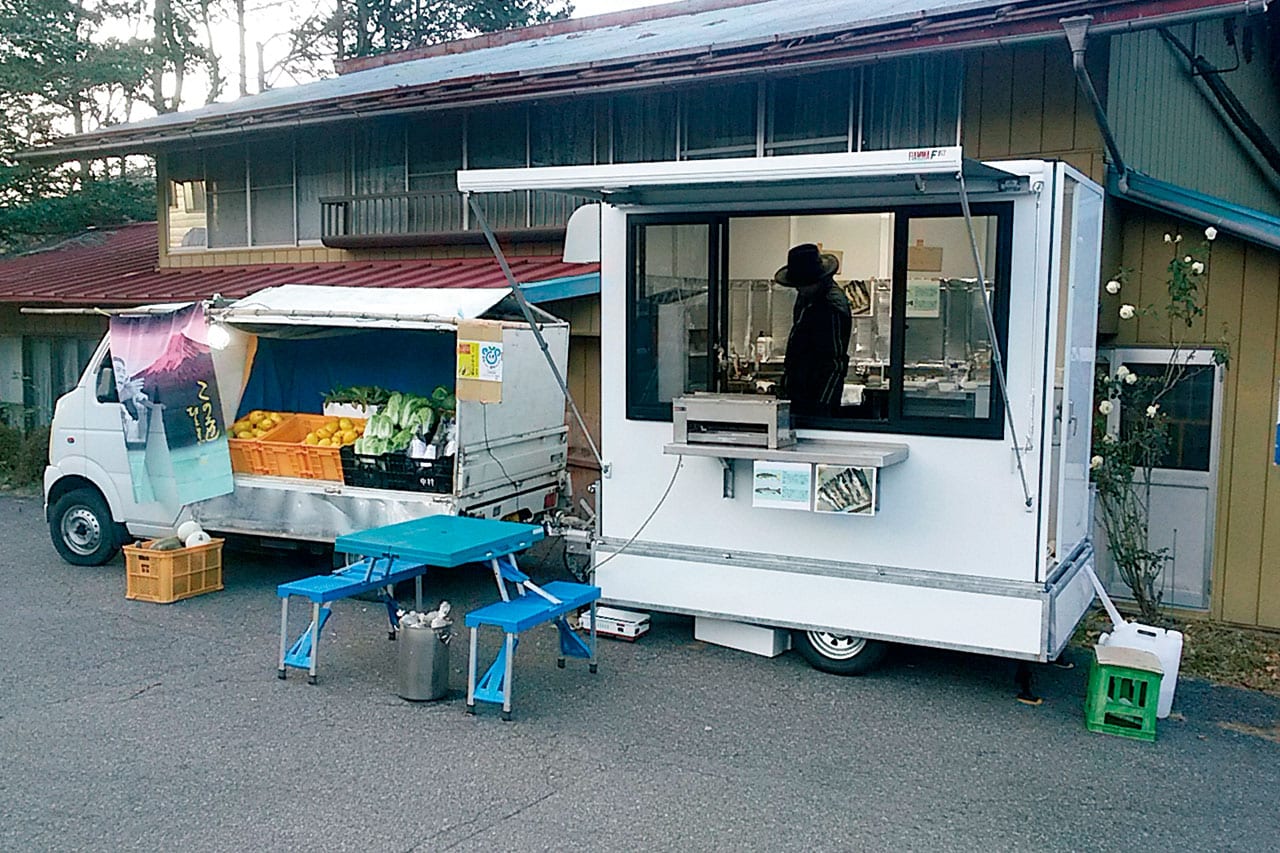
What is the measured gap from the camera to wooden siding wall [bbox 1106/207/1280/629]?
6.65 metres

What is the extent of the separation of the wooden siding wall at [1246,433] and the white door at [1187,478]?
67mm

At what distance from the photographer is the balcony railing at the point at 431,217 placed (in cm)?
989

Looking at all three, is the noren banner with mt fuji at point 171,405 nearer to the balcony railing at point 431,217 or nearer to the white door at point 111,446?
the white door at point 111,446

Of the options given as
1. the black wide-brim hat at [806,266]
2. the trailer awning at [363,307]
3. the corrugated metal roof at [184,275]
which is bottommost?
the trailer awning at [363,307]

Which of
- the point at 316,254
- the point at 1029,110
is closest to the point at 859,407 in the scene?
the point at 1029,110

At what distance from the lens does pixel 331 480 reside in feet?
25.1

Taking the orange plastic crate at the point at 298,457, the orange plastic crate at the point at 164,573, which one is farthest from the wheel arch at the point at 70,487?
the orange plastic crate at the point at 298,457

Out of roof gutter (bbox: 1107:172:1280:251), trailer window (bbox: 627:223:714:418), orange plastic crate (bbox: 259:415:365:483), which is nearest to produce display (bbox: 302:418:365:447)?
orange plastic crate (bbox: 259:415:365:483)

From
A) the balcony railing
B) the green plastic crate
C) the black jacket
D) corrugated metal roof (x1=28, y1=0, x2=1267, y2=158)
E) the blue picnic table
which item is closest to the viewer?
Result: the green plastic crate

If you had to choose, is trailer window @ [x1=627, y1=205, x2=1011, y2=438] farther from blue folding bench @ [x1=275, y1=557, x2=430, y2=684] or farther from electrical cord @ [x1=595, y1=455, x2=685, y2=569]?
blue folding bench @ [x1=275, y1=557, x2=430, y2=684]

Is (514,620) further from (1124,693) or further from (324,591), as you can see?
(1124,693)

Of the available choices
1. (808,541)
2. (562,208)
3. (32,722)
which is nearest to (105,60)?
(562,208)

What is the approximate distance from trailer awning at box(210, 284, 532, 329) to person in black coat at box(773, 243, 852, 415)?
2.20m

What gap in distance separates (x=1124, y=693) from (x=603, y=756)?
8.07 feet
